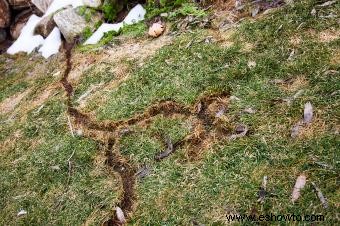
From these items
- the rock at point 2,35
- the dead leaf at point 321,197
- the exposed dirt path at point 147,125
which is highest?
the dead leaf at point 321,197

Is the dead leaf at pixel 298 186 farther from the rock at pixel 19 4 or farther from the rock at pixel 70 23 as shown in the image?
the rock at pixel 19 4

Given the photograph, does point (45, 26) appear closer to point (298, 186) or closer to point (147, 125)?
point (147, 125)

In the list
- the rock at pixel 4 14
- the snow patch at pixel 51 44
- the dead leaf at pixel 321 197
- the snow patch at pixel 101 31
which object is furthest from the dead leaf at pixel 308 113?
the rock at pixel 4 14

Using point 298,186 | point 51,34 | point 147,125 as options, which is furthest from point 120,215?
point 51,34

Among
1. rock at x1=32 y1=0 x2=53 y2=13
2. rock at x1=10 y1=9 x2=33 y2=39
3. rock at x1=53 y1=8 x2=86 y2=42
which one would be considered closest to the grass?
rock at x1=53 y1=8 x2=86 y2=42

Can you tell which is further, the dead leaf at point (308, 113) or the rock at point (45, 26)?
the rock at point (45, 26)

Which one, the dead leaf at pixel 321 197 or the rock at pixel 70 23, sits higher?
the rock at pixel 70 23
